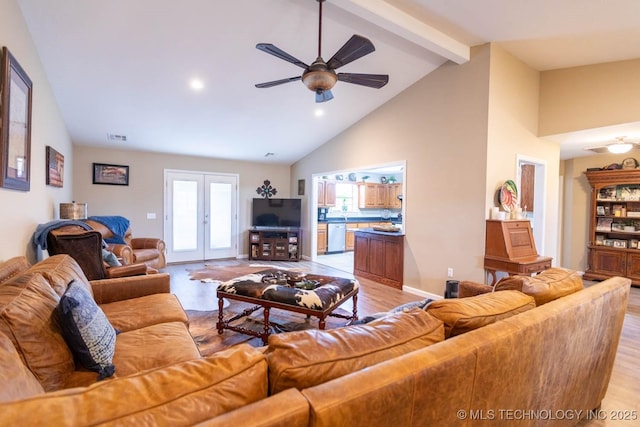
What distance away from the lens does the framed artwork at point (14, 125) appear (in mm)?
2023

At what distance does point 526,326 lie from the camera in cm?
119

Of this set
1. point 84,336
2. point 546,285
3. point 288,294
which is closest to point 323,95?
point 288,294

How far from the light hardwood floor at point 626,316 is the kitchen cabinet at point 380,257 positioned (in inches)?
6.3

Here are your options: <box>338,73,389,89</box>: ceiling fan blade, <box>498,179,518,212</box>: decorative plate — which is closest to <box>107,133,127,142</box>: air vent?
<box>338,73,389,89</box>: ceiling fan blade

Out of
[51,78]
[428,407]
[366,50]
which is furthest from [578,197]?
[51,78]

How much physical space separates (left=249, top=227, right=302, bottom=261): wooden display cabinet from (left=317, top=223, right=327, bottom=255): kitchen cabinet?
2.92ft

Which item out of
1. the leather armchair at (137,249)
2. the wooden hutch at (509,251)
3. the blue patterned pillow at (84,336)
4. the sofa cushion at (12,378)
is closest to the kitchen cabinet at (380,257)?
the wooden hutch at (509,251)

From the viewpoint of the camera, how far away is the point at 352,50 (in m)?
2.49

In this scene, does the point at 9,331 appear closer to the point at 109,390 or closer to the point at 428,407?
the point at 109,390

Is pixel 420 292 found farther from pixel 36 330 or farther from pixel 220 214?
pixel 220 214

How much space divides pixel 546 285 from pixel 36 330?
7.89 ft

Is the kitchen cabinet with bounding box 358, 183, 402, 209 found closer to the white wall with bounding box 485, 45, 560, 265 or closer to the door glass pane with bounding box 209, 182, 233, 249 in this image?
the door glass pane with bounding box 209, 182, 233, 249

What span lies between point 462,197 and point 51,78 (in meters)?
5.22

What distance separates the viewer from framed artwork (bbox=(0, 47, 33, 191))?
2.02m
